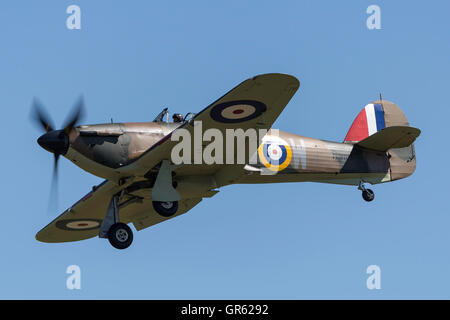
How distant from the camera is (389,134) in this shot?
56.4 feet

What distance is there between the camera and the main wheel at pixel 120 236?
1487 centimetres

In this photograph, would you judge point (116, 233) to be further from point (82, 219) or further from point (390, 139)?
point (390, 139)

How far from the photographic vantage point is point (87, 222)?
17.6 metres

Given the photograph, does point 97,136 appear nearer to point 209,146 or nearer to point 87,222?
point 209,146

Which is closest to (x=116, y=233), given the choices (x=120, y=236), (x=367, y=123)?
(x=120, y=236)

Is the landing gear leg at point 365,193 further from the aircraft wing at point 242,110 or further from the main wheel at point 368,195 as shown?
the aircraft wing at point 242,110

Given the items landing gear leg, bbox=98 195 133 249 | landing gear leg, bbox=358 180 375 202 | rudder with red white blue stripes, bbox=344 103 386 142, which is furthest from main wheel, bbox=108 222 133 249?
rudder with red white blue stripes, bbox=344 103 386 142

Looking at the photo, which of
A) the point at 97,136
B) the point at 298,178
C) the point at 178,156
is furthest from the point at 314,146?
the point at 97,136

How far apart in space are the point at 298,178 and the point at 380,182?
7.36ft

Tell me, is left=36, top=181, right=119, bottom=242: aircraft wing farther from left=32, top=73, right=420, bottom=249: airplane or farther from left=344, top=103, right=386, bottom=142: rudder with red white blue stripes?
left=344, top=103, right=386, bottom=142: rudder with red white blue stripes

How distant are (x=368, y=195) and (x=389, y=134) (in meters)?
1.39

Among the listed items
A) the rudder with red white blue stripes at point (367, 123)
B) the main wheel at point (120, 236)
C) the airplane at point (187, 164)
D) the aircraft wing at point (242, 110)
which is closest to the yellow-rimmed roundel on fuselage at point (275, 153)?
the airplane at point (187, 164)

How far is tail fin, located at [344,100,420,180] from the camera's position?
17.2 meters

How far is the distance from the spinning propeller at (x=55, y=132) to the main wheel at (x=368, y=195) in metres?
6.48
